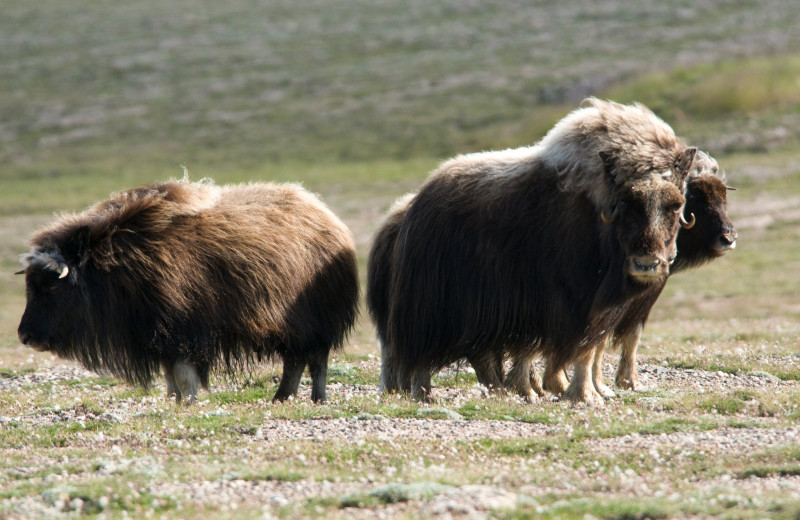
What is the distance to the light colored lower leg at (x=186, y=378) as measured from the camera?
9320mm

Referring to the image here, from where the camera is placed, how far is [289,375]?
984 cm

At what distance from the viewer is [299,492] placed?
19.4 feet

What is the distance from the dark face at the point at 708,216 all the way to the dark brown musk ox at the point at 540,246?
3.28ft

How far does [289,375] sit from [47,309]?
2.32m

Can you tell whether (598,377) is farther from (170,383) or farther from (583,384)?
(170,383)

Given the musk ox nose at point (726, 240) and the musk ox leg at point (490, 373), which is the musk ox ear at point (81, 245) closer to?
A: the musk ox leg at point (490, 373)

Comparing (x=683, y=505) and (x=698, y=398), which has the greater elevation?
(x=683, y=505)

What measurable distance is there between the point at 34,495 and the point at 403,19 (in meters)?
64.0

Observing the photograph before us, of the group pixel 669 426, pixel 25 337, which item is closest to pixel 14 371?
pixel 25 337

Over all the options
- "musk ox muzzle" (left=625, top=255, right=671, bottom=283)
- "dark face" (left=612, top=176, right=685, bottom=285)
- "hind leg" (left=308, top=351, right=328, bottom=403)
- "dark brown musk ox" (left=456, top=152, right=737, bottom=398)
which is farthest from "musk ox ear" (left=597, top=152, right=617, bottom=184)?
"hind leg" (left=308, top=351, right=328, bottom=403)

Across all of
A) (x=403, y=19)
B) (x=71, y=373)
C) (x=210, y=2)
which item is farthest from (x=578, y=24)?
(x=71, y=373)

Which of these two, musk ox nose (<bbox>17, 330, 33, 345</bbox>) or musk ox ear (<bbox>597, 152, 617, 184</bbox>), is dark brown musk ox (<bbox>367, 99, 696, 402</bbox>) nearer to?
musk ox ear (<bbox>597, 152, 617, 184</bbox>)

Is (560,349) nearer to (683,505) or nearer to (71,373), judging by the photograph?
(683,505)

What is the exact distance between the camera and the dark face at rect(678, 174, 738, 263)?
31.7 feet
